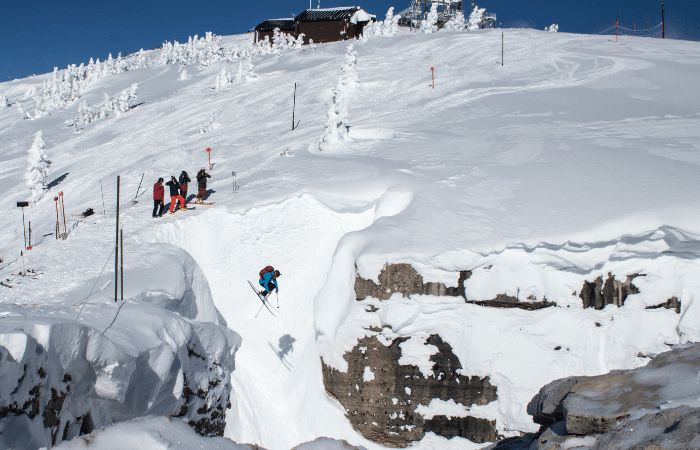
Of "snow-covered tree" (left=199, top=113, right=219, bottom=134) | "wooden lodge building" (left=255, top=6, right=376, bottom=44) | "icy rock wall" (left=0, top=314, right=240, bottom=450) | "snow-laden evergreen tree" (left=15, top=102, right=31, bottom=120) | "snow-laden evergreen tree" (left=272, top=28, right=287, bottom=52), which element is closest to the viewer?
"icy rock wall" (left=0, top=314, right=240, bottom=450)

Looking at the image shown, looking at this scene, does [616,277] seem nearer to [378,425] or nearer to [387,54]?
[378,425]

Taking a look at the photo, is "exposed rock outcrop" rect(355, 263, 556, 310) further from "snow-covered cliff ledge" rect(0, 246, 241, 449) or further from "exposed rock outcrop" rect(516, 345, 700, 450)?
"exposed rock outcrop" rect(516, 345, 700, 450)

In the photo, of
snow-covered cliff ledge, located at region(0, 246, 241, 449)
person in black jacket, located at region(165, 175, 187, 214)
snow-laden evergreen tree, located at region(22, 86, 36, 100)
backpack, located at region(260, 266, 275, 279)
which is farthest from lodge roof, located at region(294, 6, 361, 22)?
snow-covered cliff ledge, located at region(0, 246, 241, 449)

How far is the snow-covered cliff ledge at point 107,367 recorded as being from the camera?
13.7ft

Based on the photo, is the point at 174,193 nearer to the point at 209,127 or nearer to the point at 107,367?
the point at 107,367

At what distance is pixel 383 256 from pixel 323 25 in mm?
47490

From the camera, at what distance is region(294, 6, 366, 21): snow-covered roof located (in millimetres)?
49719

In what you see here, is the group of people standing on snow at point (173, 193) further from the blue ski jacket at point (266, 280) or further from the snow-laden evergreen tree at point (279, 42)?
the snow-laden evergreen tree at point (279, 42)

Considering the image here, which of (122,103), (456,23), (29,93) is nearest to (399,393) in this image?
(122,103)

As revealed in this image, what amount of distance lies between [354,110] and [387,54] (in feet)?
39.6

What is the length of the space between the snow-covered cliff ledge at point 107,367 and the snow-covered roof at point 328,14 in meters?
47.6

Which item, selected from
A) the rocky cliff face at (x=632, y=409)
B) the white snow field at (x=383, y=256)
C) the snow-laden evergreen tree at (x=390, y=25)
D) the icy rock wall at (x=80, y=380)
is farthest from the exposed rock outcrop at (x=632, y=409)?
the snow-laden evergreen tree at (x=390, y=25)

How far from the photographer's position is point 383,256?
26.5 feet

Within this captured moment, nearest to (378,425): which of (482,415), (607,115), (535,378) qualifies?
(482,415)
